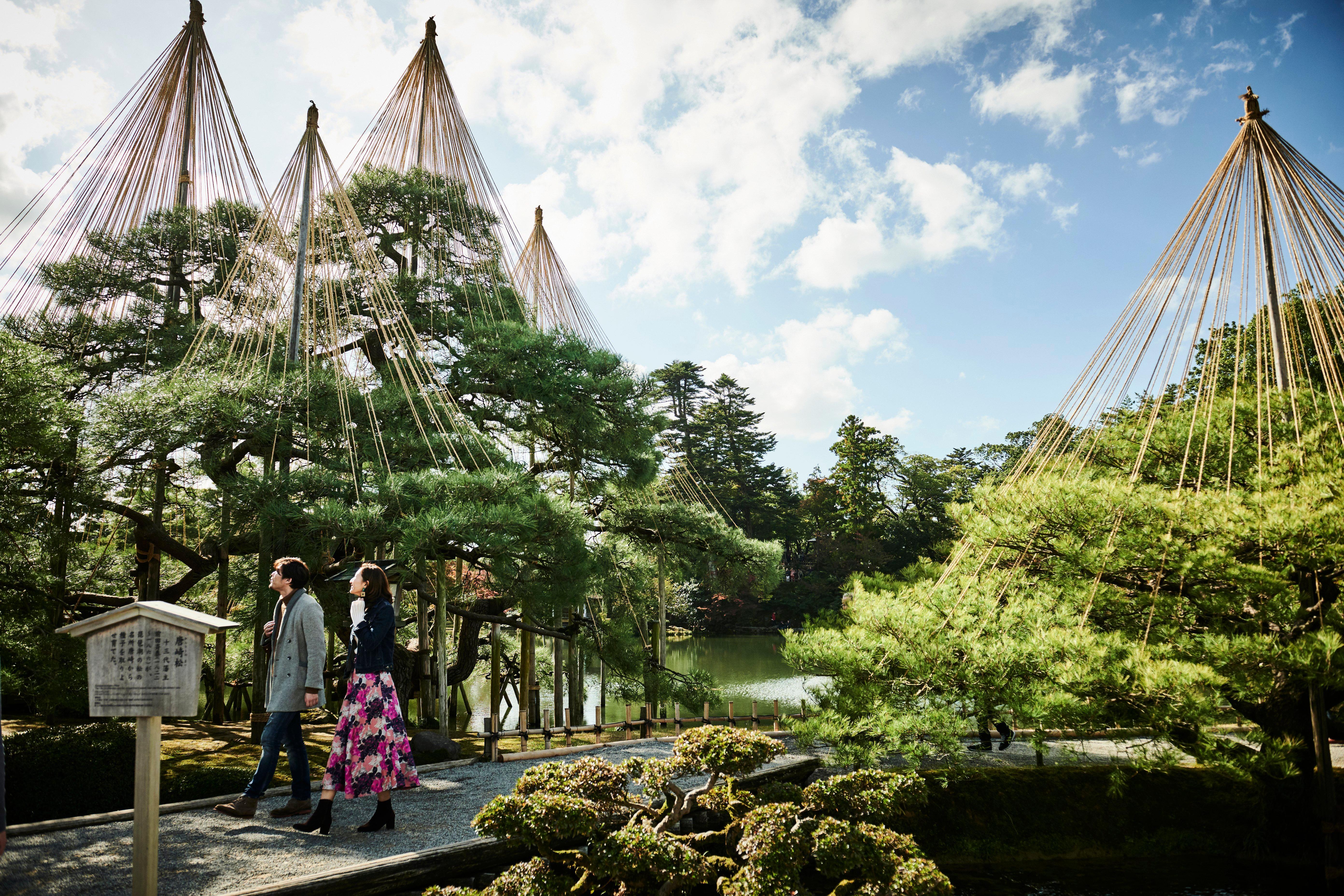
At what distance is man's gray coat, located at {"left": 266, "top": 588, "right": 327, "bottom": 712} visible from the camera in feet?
12.2

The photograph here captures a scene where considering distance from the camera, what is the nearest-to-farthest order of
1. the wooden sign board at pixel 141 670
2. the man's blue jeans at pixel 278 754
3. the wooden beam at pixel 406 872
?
the wooden sign board at pixel 141 670 < the wooden beam at pixel 406 872 < the man's blue jeans at pixel 278 754

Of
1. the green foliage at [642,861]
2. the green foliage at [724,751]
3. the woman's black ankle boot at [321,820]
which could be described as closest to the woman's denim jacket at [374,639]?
the woman's black ankle boot at [321,820]

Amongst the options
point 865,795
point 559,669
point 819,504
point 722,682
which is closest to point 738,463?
point 819,504

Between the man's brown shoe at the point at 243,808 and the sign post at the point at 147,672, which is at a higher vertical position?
the sign post at the point at 147,672

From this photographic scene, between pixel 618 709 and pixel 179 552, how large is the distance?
32.8 ft

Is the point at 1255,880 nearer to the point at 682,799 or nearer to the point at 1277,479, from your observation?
the point at 1277,479

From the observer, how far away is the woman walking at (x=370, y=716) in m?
3.76

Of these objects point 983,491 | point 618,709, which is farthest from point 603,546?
point 618,709

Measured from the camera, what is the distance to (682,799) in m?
3.72

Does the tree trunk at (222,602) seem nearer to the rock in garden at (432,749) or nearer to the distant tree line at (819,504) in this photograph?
the rock in garden at (432,749)

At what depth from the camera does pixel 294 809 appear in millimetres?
3939

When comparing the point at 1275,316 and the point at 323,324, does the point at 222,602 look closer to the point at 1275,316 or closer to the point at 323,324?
the point at 323,324

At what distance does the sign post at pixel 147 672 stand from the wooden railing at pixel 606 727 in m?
3.32

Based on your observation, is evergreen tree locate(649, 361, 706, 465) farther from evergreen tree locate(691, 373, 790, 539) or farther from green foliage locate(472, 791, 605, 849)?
green foliage locate(472, 791, 605, 849)
